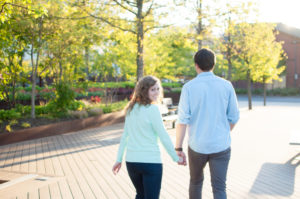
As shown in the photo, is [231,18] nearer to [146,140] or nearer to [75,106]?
[75,106]

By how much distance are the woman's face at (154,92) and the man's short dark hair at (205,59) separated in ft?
1.68

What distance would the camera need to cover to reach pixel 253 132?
1149cm

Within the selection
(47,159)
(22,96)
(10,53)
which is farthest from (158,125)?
(22,96)

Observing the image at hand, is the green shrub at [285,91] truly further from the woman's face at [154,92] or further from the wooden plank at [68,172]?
the woman's face at [154,92]

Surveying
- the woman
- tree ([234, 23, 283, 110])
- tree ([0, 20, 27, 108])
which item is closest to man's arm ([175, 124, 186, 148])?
the woman

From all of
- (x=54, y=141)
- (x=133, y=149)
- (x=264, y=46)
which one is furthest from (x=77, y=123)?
(x=264, y=46)

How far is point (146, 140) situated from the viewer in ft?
9.82

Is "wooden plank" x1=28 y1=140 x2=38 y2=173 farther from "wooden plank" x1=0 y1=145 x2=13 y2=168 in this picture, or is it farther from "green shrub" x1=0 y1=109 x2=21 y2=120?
"green shrub" x1=0 y1=109 x2=21 y2=120

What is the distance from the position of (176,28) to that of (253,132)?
6.14m

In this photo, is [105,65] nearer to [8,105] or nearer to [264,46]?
[8,105]

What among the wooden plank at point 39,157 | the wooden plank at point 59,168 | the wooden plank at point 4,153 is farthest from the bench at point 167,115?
the wooden plank at point 4,153

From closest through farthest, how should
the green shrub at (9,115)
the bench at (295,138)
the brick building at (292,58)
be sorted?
the bench at (295,138) → the green shrub at (9,115) → the brick building at (292,58)

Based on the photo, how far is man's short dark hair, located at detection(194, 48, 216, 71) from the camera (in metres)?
3.19

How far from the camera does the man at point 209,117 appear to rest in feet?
10.4
